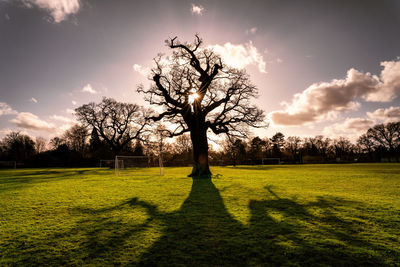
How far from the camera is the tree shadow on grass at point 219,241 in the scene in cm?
293

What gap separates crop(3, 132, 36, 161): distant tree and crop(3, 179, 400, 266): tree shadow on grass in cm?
7168

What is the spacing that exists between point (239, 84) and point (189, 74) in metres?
4.68

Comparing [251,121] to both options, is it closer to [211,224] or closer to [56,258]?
[211,224]

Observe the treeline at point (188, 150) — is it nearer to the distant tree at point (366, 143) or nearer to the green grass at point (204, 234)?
the distant tree at point (366, 143)

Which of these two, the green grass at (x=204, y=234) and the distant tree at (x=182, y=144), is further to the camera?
the distant tree at (x=182, y=144)

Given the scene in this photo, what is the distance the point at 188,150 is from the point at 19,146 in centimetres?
5194

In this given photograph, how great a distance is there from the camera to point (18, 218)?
199 inches

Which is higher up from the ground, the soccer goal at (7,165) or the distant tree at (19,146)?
the distant tree at (19,146)

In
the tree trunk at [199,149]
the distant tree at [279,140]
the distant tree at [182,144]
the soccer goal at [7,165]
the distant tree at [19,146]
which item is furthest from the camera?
the distant tree at [279,140]

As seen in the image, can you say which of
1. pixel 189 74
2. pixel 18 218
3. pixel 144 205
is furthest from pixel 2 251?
pixel 189 74

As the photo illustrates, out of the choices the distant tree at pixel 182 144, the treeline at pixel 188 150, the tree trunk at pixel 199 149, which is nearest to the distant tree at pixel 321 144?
the treeline at pixel 188 150

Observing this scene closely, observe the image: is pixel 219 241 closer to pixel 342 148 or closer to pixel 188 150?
pixel 188 150

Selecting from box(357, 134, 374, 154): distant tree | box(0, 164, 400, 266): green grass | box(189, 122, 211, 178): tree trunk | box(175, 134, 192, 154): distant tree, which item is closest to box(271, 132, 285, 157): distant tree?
box(357, 134, 374, 154): distant tree

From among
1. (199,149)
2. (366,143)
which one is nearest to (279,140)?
(366,143)
